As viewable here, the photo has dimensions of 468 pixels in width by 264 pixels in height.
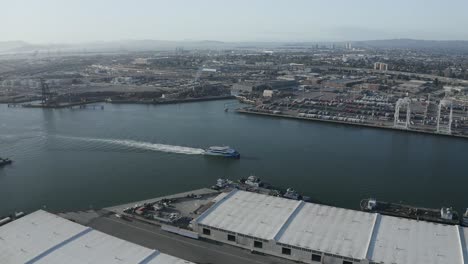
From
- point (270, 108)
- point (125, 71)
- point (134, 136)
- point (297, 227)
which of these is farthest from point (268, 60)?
point (297, 227)

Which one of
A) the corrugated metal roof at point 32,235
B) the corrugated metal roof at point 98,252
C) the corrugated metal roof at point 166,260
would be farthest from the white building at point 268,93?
the corrugated metal roof at point 166,260

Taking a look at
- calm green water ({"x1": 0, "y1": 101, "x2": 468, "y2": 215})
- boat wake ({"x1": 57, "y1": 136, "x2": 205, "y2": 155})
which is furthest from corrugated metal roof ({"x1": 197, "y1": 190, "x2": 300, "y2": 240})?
boat wake ({"x1": 57, "y1": 136, "x2": 205, "y2": 155})

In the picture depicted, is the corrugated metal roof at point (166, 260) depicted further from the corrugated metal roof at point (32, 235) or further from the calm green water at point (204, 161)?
the calm green water at point (204, 161)

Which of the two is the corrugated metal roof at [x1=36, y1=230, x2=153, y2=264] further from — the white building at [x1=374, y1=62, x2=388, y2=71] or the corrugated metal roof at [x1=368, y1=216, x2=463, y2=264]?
the white building at [x1=374, y1=62, x2=388, y2=71]

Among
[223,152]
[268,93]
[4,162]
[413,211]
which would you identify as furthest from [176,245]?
[268,93]

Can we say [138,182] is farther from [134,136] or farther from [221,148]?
[134,136]
